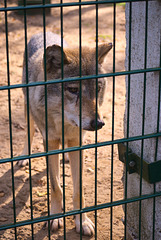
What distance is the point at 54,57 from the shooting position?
3754 millimetres

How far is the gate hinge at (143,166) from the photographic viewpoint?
3025mm

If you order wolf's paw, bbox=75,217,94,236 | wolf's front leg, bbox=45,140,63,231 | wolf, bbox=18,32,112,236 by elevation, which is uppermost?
wolf, bbox=18,32,112,236

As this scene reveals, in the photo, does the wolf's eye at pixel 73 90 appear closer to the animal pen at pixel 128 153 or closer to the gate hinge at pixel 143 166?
the animal pen at pixel 128 153

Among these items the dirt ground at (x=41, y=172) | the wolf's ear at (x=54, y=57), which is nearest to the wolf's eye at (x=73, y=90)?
the wolf's ear at (x=54, y=57)

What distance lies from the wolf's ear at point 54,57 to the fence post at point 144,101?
69 centimetres

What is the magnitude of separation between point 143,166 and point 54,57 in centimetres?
134

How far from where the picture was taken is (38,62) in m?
4.56

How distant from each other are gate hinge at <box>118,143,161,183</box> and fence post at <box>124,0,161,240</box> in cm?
7

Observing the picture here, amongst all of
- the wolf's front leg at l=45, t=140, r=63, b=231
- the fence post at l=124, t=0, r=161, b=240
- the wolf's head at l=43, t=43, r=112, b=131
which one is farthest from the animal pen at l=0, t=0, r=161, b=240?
the wolf's head at l=43, t=43, r=112, b=131

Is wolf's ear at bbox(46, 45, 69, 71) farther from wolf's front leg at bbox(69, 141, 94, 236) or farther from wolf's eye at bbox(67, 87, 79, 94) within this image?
wolf's front leg at bbox(69, 141, 94, 236)

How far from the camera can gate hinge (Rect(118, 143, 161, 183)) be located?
9.93ft

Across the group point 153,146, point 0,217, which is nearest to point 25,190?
point 0,217

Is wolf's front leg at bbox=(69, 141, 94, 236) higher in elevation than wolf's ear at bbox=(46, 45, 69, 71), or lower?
lower

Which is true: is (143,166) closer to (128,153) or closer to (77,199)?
(128,153)
